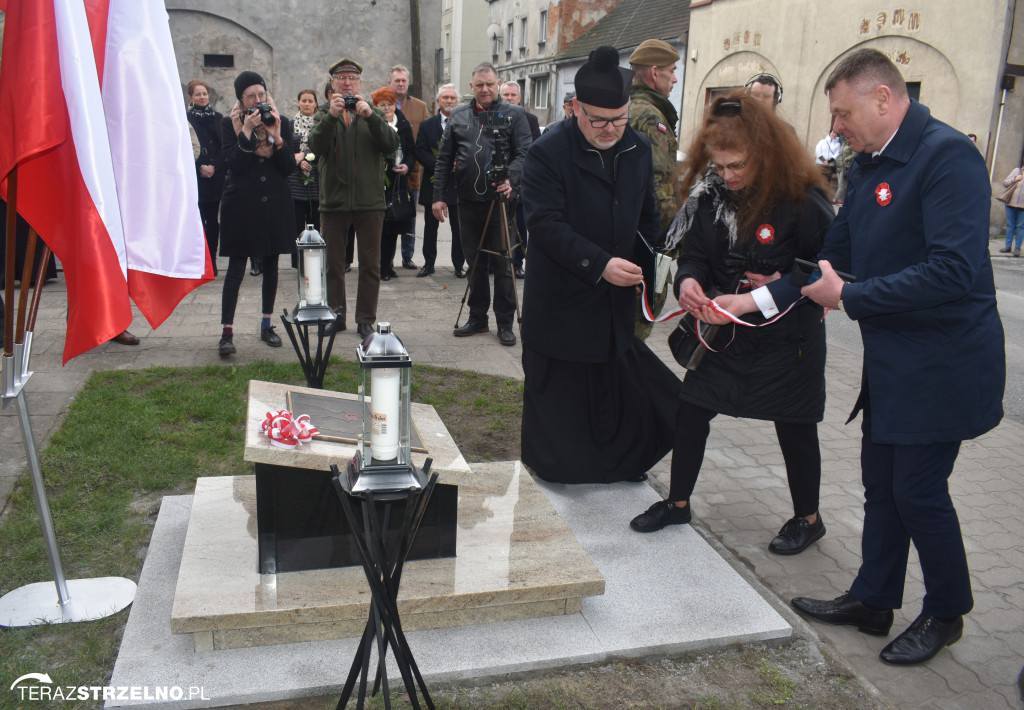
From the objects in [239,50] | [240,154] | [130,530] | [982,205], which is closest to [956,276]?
[982,205]

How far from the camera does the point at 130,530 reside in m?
3.77

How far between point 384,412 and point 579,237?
5.53 feet

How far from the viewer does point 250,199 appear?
6.21 m

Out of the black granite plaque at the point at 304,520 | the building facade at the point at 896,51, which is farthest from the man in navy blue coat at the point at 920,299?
the building facade at the point at 896,51

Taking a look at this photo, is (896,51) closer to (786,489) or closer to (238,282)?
(238,282)

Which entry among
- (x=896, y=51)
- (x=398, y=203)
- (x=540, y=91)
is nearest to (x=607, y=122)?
(x=398, y=203)

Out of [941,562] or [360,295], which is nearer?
[941,562]

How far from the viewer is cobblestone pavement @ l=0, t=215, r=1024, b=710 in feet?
10.1

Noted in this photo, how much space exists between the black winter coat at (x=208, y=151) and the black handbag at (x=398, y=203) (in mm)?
1684

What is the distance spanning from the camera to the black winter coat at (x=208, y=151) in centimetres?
864

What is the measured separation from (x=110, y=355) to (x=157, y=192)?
388cm

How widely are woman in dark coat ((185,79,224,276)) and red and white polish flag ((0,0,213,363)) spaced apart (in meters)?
5.65

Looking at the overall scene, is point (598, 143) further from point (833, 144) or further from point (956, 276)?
point (833, 144)

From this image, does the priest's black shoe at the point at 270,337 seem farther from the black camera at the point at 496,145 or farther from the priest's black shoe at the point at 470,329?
the black camera at the point at 496,145
